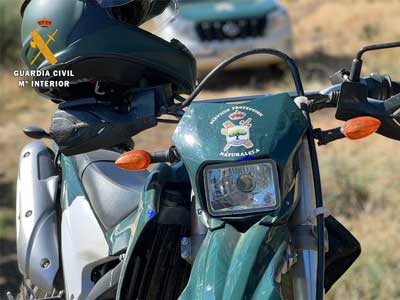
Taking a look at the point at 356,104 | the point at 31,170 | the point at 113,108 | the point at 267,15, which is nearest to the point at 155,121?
the point at 113,108

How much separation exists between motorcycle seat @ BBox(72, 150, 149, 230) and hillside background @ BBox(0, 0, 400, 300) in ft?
5.01

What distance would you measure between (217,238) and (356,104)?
1.64ft

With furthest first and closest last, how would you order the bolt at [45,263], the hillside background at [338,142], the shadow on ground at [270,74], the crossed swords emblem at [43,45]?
the shadow on ground at [270,74] → the hillside background at [338,142] → the bolt at [45,263] → the crossed swords emblem at [43,45]

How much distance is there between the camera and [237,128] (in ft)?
6.42

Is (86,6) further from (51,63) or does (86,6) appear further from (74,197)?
(74,197)

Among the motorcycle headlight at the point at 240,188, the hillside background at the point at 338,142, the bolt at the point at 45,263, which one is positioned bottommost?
the hillside background at the point at 338,142

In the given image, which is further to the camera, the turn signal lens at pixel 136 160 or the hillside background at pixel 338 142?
the hillside background at pixel 338 142

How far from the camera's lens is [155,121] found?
230 cm

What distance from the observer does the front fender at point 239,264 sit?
184cm

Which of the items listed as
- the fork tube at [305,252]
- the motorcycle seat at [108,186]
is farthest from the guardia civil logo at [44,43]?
the fork tube at [305,252]

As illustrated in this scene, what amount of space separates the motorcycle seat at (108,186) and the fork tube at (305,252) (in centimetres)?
86

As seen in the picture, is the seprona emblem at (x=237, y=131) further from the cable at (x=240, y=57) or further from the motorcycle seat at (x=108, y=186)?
the motorcycle seat at (x=108, y=186)

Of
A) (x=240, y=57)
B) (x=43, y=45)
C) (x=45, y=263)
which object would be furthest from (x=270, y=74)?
(x=240, y=57)


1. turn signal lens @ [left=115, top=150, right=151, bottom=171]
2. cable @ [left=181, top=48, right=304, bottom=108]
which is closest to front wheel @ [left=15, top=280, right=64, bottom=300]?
turn signal lens @ [left=115, top=150, right=151, bottom=171]
